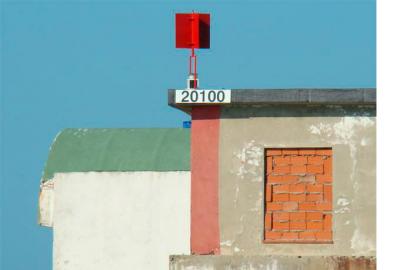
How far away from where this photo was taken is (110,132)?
41.0 metres

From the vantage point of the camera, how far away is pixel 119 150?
130 ft

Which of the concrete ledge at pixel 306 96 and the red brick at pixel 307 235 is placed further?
the red brick at pixel 307 235

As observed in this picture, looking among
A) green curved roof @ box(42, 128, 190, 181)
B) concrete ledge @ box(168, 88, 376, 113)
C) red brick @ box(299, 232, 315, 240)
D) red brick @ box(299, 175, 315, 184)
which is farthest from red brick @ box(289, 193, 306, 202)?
green curved roof @ box(42, 128, 190, 181)

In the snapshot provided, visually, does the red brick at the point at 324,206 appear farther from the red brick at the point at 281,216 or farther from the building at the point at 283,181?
the red brick at the point at 281,216

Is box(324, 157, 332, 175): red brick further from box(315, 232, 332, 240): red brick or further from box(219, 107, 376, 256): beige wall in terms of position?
box(315, 232, 332, 240): red brick

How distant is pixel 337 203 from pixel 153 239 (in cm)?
1634

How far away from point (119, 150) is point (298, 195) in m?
17.9

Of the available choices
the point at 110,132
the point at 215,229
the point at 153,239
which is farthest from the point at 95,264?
the point at 215,229

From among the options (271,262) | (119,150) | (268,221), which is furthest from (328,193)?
(119,150)

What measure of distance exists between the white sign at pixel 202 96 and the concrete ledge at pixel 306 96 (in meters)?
0.17

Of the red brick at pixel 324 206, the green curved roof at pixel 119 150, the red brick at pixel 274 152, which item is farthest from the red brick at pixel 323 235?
the green curved roof at pixel 119 150

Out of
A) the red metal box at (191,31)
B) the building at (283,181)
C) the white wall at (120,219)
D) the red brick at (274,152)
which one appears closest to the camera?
the building at (283,181)

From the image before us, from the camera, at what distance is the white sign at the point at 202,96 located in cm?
2197

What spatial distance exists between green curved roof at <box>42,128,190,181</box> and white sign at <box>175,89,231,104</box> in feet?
52.2
